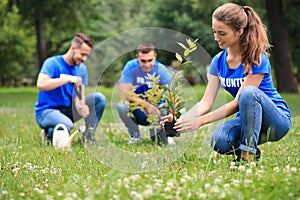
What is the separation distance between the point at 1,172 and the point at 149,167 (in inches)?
43.6

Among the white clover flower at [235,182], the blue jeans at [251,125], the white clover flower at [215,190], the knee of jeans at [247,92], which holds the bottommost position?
the white clover flower at [235,182]

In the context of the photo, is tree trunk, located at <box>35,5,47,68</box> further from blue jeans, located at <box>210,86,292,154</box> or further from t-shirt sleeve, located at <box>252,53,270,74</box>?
t-shirt sleeve, located at <box>252,53,270,74</box>

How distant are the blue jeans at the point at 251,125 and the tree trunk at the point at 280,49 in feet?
39.6

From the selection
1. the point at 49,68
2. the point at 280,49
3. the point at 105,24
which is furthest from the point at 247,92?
the point at 105,24

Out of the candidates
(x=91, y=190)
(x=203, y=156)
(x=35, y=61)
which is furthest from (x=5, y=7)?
(x=35, y=61)

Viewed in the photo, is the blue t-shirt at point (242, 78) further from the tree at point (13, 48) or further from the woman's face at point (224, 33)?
the tree at point (13, 48)

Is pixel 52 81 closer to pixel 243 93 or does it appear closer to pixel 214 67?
pixel 214 67

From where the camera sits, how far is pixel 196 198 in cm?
259

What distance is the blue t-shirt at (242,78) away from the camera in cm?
398

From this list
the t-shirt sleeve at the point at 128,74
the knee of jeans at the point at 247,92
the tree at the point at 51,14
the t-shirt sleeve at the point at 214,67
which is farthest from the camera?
the tree at the point at 51,14

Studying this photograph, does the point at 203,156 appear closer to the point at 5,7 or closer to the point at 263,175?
the point at 263,175

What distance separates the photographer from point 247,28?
13.0 feet

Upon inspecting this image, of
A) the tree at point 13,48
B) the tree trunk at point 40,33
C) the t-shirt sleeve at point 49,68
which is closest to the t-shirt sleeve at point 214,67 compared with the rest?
the t-shirt sleeve at point 49,68

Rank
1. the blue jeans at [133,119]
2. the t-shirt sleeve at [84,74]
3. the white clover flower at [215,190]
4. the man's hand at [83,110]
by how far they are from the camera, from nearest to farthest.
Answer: the white clover flower at [215,190], the man's hand at [83,110], the t-shirt sleeve at [84,74], the blue jeans at [133,119]
